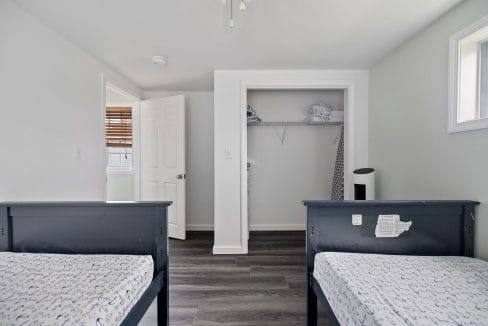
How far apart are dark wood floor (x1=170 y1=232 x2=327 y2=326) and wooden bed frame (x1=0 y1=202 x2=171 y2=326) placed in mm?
461

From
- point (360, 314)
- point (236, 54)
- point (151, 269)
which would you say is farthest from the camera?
point (236, 54)

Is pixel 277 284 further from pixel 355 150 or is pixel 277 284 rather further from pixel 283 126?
pixel 283 126

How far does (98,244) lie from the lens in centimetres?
167

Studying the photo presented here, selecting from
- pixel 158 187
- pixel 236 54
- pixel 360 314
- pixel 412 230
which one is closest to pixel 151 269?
pixel 360 314

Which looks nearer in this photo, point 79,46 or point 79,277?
point 79,277

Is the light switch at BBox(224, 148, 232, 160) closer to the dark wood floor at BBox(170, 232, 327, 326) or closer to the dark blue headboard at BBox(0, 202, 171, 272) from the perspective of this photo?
the dark wood floor at BBox(170, 232, 327, 326)

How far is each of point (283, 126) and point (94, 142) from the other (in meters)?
2.61

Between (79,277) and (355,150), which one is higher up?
(355,150)

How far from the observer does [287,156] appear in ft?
13.6

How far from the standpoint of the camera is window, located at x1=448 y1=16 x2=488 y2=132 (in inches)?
69.7

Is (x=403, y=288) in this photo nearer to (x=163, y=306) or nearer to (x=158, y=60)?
(x=163, y=306)

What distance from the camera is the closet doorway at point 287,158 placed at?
411 cm

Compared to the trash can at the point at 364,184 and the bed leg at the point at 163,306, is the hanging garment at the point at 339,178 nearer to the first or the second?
the trash can at the point at 364,184

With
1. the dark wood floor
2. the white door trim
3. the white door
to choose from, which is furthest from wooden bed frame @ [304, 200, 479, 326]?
the white door
